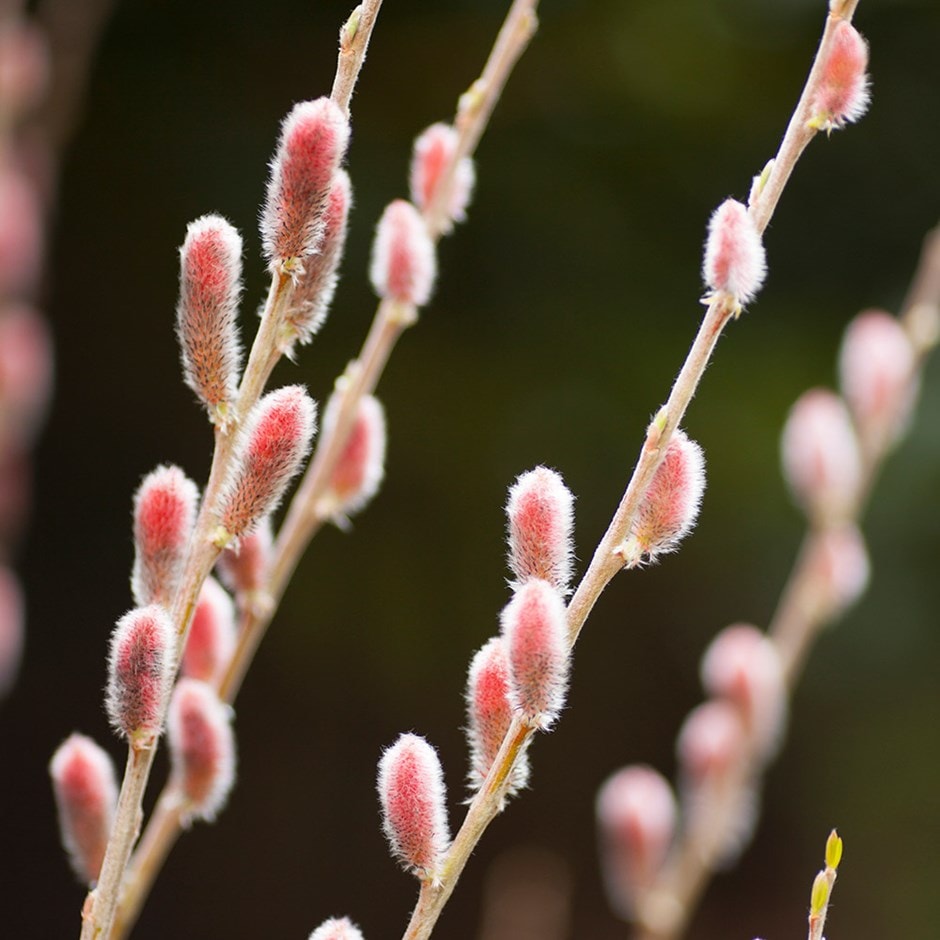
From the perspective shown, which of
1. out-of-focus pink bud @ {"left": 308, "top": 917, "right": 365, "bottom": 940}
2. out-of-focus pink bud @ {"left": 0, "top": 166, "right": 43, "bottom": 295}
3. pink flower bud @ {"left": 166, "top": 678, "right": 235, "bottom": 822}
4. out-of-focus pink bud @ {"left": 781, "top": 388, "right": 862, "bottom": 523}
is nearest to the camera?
out-of-focus pink bud @ {"left": 308, "top": 917, "right": 365, "bottom": 940}

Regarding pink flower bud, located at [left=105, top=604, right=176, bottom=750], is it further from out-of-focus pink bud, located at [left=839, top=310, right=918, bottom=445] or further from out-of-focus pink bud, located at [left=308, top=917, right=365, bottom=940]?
out-of-focus pink bud, located at [left=839, top=310, right=918, bottom=445]

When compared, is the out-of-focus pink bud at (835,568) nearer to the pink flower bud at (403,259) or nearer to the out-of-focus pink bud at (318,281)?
the pink flower bud at (403,259)

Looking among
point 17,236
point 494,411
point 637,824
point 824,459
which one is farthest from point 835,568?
point 494,411

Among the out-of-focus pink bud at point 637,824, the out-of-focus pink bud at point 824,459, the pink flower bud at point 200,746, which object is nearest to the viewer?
the pink flower bud at point 200,746

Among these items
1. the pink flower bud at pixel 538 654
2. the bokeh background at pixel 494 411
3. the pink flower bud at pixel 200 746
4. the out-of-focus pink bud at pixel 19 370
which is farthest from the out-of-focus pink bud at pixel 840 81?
the bokeh background at pixel 494 411

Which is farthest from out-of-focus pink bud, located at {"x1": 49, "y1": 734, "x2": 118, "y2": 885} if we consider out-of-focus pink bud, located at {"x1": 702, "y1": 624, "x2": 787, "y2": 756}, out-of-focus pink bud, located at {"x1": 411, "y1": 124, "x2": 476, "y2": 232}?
out-of-focus pink bud, located at {"x1": 702, "y1": 624, "x2": 787, "y2": 756}

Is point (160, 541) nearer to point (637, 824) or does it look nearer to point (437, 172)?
point (437, 172)
